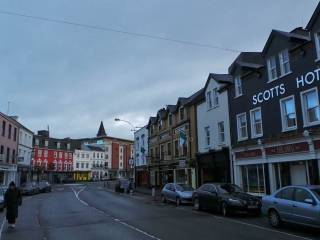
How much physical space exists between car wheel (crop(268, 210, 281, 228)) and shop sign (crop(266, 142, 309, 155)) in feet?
25.5

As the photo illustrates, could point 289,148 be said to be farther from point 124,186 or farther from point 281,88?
point 124,186

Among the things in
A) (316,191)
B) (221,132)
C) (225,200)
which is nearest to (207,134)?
(221,132)

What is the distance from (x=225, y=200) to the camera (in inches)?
695

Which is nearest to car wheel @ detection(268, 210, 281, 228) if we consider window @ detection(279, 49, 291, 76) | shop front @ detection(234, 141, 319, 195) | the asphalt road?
the asphalt road

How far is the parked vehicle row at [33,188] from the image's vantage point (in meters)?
44.1

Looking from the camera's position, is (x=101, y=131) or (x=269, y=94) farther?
(x=101, y=131)

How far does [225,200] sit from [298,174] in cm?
Result: 622

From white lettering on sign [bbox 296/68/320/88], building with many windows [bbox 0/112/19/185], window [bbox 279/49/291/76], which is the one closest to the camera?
white lettering on sign [bbox 296/68/320/88]

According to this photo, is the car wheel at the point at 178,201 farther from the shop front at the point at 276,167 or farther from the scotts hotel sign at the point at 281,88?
the scotts hotel sign at the point at 281,88

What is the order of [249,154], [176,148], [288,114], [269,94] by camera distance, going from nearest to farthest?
[288,114] < [269,94] < [249,154] < [176,148]

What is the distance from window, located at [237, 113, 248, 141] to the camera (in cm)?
2655

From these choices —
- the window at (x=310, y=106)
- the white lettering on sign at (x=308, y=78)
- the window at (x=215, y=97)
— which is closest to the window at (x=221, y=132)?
the window at (x=215, y=97)

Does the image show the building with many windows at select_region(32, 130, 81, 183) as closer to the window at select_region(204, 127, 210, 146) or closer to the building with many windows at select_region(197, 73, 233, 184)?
the building with many windows at select_region(197, 73, 233, 184)

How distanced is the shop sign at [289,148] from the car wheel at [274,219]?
7767 mm
